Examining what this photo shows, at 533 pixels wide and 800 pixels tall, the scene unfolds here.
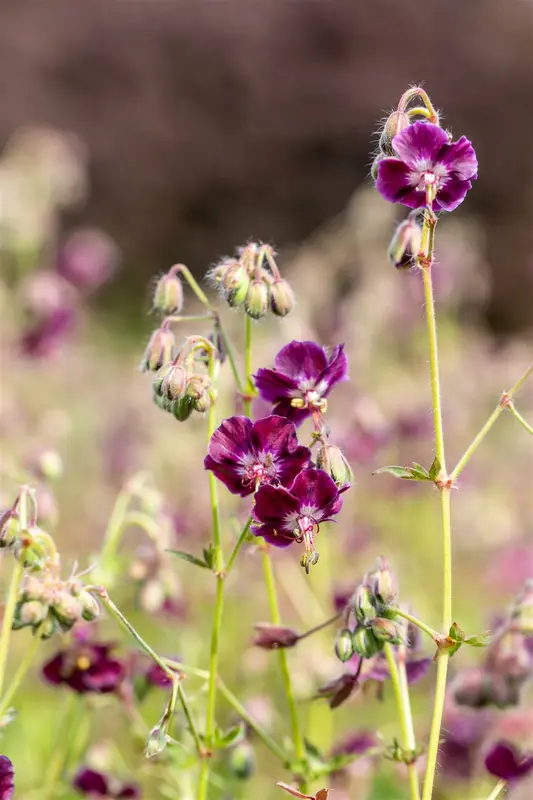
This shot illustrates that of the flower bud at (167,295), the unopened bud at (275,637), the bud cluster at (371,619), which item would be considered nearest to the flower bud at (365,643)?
the bud cluster at (371,619)

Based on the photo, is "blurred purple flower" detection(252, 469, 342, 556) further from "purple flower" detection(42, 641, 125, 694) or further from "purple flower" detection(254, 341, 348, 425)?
"purple flower" detection(42, 641, 125, 694)

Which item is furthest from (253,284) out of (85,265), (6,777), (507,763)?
(85,265)

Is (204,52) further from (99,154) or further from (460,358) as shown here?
(460,358)

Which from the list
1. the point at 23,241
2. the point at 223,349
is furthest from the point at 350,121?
the point at 223,349

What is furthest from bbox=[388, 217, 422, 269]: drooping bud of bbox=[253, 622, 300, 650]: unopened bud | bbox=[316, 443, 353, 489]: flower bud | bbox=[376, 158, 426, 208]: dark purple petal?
bbox=[253, 622, 300, 650]: unopened bud

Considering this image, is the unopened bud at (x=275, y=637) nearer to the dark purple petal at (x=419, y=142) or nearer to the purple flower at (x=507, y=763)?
the purple flower at (x=507, y=763)

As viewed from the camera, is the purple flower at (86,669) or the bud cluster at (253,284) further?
the purple flower at (86,669)
